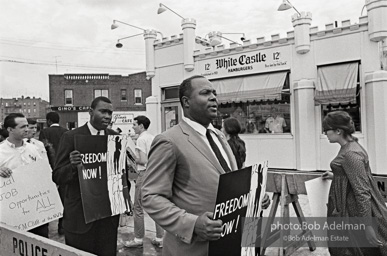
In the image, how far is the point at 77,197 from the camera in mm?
3352

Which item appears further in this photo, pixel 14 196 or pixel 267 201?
pixel 14 196

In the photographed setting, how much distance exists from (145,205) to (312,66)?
12.2 m

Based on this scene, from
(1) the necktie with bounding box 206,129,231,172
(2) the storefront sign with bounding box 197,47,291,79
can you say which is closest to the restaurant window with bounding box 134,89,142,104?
(2) the storefront sign with bounding box 197,47,291,79

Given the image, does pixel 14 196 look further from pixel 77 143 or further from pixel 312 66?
pixel 312 66

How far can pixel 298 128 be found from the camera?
13.3 meters

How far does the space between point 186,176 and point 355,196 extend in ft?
5.96

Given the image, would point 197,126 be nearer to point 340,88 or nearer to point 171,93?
point 340,88

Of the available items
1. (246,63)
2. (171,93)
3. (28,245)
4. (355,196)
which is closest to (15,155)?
(28,245)

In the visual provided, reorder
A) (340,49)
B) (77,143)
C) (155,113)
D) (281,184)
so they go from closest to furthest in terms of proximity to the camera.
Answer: (77,143) < (281,184) < (340,49) < (155,113)

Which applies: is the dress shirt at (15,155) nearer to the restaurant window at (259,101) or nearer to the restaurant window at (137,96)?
the restaurant window at (259,101)

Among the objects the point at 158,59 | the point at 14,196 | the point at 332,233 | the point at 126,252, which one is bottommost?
the point at 126,252

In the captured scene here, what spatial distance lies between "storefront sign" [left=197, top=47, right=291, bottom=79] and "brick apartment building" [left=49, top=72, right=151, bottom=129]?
86.9 ft

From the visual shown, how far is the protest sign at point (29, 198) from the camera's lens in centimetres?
376

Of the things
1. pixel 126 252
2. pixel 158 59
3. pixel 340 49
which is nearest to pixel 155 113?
pixel 158 59
